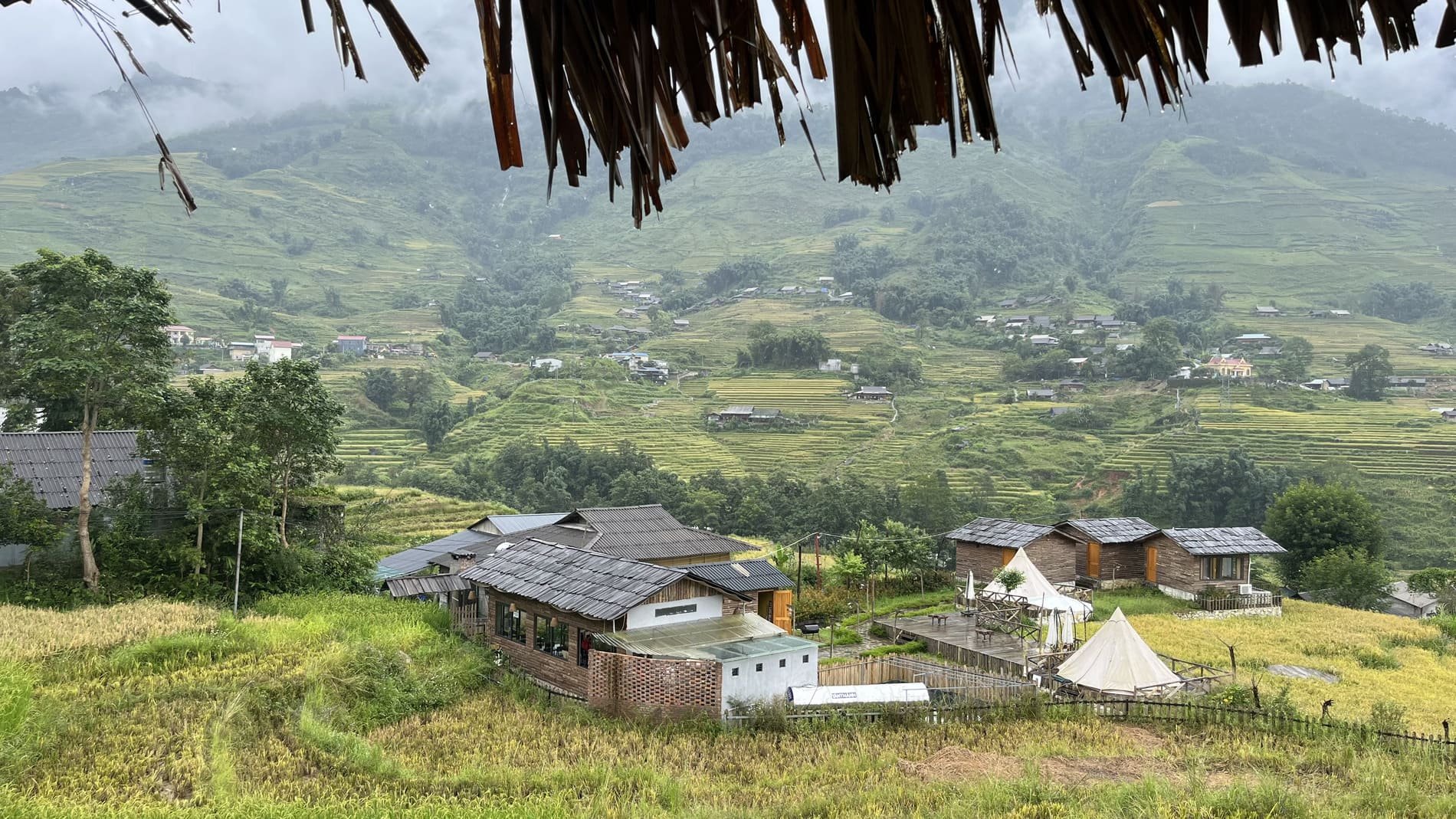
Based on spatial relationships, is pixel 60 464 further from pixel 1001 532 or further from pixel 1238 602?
pixel 1238 602

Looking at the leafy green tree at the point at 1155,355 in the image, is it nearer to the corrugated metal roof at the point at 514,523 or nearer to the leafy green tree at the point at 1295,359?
the leafy green tree at the point at 1295,359

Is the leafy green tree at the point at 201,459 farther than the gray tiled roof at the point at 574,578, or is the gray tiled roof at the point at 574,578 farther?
the leafy green tree at the point at 201,459

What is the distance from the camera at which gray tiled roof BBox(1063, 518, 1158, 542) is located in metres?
26.7

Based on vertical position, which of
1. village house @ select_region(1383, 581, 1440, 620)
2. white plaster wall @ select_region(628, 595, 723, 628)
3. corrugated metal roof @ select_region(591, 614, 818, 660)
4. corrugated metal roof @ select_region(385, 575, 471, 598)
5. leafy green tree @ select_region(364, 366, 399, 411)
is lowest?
village house @ select_region(1383, 581, 1440, 620)

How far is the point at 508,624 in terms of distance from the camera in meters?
15.9

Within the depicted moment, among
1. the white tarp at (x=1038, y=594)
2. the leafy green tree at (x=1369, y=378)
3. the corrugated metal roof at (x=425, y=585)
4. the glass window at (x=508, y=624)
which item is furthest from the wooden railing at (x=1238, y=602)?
the leafy green tree at (x=1369, y=378)

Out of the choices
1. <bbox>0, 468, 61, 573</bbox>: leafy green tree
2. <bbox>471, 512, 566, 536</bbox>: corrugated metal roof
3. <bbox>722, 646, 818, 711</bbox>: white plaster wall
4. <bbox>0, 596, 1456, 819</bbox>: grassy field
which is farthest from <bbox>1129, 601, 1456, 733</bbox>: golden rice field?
<bbox>0, 468, 61, 573</bbox>: leafy green tree

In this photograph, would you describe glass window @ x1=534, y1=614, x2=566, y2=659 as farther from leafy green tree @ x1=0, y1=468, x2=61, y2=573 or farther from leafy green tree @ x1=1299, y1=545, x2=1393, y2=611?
leafy green tree @ x1=1299, y1=545, x2=1393, y2=611

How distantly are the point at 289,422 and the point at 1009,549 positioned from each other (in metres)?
18.4

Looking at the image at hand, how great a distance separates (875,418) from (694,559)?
34491 millimetres

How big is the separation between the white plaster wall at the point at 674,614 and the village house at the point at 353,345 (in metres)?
60.0

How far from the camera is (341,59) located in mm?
1679

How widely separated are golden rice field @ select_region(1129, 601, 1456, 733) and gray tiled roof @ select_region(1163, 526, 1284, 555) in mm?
1854

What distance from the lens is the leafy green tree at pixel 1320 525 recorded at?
28.6 meters
